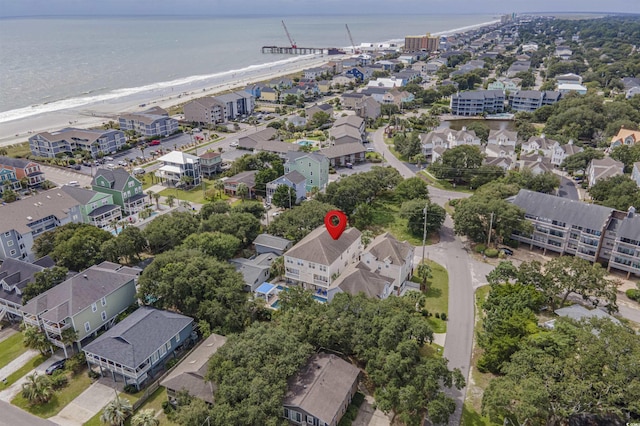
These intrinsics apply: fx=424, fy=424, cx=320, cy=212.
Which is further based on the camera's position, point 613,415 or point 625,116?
point 625,116

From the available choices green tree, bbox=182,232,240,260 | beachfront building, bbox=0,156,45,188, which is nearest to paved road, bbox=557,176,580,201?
green tree, bbox=182,232,240,260

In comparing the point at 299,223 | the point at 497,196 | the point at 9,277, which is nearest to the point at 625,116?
the point at 497,196

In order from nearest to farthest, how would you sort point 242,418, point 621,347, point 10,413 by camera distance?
point 242,418 → point 621,347 → point 10,413

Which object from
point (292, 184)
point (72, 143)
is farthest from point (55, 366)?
point (72, 143)

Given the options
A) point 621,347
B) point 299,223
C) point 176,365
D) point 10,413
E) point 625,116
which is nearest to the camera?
point 621,347

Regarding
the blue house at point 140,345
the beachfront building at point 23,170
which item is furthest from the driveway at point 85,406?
the beachfront building at point 23,170

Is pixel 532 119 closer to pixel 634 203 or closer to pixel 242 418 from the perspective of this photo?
pixel 634 203
